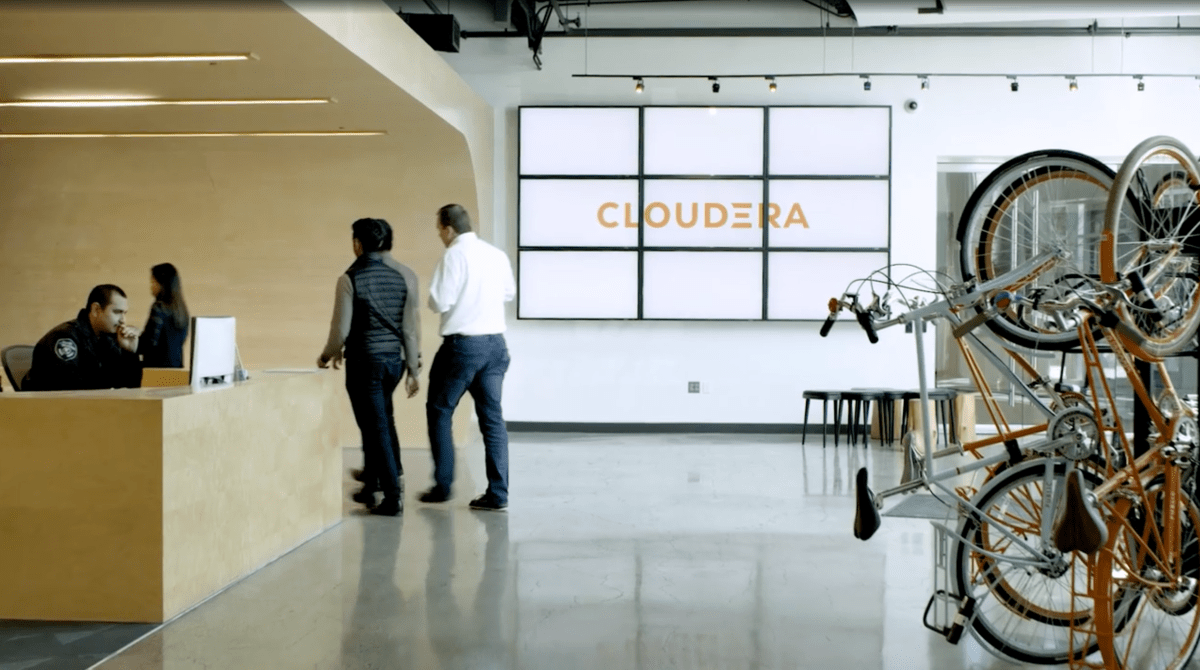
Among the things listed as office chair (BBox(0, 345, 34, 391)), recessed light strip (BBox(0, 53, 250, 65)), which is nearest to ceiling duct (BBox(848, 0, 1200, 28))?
recessed light strip (BBox(0, 53, 250, 65))

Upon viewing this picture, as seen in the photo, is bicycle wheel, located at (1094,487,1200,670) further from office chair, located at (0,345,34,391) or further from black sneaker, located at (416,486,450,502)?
office chair, located at (0,345,34,391)

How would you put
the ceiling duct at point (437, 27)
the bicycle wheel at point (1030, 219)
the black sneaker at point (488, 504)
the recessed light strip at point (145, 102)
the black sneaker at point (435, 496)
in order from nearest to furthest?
the bicycle wheel at point (1030, 219), the black sneaker at point (488, 504), the black sneaker at point (435, 496), the recessed light strip at point (145, 102), the ceiling duct at point (437, 27)

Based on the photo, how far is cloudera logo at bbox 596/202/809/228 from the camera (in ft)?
33.1

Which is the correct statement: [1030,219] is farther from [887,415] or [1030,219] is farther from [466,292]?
[887,415]

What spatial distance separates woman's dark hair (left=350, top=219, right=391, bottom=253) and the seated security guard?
120cm

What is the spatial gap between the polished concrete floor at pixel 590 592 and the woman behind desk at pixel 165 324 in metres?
1.23

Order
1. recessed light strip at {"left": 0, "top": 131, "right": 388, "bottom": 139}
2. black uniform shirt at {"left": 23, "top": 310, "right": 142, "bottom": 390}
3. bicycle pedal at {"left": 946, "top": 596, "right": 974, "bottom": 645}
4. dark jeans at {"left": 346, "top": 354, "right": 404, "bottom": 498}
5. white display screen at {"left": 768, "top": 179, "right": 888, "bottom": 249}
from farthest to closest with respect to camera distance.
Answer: white display screen at {"left": 768, "top": 179, "right": 888, "bottom": 249}
recessed light strip at {"left": 0, "top": 131, "right": 388, "bottom": 139}
dark jeans at {"left": 346, "top": 354, "right": 404, "bottom": 498}
black uniform shirt at {"left": 23, "top": 310, "right": 142, "bottom": 390}
bicycle pedal at {"left": 946, "top": 596, "right": 974, "bottom": 645}

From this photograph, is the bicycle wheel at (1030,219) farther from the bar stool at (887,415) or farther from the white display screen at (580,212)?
the white display screen at (580,212)

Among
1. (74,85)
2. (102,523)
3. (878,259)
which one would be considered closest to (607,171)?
(878,259)

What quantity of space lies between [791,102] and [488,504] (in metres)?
5.45

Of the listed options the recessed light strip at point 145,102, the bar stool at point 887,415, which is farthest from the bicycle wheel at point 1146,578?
the bar stool at point 887,415

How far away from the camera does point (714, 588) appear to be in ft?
14.8

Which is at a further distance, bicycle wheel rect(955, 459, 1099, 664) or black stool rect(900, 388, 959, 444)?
black stool rect(900, 388, 959, 444)

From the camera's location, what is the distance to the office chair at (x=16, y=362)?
5914mm
